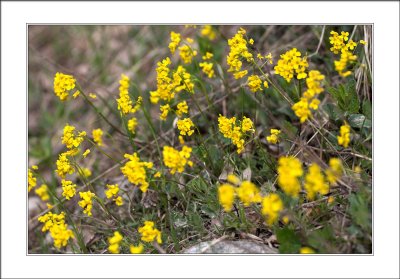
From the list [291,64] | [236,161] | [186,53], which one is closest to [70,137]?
[186,53]

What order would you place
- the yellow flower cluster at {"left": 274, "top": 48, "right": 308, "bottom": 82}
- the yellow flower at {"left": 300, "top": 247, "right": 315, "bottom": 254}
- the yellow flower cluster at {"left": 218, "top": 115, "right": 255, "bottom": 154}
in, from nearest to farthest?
the yellow flower at {"left": 300, "top": 247, "right": 315, "bottom": 254}, the yellow flower cluster at {"left": 274, "top": 48, "right": 308, "bottom": 82}, the yellow flower cluster at {"left": 218, "top": 115, "right": 255, "bottom": 154}

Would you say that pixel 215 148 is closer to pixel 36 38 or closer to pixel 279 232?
pixel 279 232

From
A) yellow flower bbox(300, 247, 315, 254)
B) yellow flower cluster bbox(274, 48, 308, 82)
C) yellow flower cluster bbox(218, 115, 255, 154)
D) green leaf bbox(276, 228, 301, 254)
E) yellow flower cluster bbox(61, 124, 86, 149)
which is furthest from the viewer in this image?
yellow flower cluster bbox(61, 124, 86, 149)

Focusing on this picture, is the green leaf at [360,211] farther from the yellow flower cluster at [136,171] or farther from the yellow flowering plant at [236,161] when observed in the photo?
the yellow flower cluster at [136,171]

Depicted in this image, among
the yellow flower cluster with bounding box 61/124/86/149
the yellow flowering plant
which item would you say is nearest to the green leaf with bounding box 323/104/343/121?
the yellow flowering plant

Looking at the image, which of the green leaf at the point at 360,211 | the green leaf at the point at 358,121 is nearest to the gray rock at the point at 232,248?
the green leaf at the point at 360,211

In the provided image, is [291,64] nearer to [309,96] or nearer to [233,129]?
[309,96]

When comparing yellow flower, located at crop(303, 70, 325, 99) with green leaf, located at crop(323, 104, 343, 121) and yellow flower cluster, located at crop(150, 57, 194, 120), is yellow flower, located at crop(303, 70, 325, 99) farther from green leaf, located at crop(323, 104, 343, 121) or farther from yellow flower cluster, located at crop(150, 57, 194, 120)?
yellow flower cluster, located at crop(150, 57, 194, 120)

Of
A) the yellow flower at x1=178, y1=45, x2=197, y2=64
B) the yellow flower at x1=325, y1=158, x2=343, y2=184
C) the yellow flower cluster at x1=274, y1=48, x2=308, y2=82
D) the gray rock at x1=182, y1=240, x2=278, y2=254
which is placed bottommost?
the gray rock at x1=182, y1=240, x2=278, y2=254
